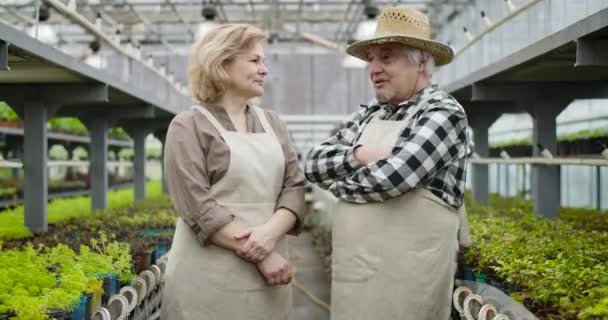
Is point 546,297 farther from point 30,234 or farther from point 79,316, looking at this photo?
point 30,234

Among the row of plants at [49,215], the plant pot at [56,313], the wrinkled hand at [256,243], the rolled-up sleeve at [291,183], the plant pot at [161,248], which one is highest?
the rolled-up sleeve at [291,183]

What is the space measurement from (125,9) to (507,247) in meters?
16.0

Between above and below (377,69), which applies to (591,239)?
below

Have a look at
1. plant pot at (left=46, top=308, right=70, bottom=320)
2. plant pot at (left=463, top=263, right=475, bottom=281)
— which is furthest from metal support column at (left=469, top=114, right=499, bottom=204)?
plant pot at (left=46, top=308, right=70, bottom=320)

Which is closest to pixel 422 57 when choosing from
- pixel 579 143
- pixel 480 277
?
pixel 480 277

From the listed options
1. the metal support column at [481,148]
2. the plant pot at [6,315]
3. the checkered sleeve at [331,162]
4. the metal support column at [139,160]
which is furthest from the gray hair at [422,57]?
the metal support column at [139,160]

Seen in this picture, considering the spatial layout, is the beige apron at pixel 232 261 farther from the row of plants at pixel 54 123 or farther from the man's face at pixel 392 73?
the row of plants at pixel 54 123

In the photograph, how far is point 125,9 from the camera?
1816 cm

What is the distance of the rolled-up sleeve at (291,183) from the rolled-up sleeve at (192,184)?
0.24 m

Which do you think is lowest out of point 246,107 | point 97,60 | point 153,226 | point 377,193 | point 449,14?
point 153,226

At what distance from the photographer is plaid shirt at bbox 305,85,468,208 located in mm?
2480

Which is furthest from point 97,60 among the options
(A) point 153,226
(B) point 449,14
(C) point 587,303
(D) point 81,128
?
(B) point 449,14

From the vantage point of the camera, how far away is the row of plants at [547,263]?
7.78 ft

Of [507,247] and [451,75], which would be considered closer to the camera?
[507,247]
